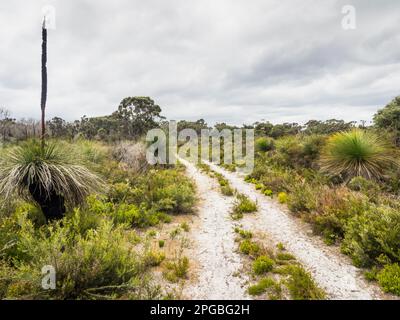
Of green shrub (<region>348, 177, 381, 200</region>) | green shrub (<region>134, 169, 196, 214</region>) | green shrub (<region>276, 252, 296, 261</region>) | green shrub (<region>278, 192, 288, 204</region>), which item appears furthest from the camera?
green shrub (<region>278, 192, 288, 204</region>)

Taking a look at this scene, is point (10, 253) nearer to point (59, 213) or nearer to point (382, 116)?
point (59, 213)

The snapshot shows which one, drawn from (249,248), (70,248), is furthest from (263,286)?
(70,248)

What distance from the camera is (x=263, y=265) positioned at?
4.69 m

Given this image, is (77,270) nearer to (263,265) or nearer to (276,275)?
(263,265)

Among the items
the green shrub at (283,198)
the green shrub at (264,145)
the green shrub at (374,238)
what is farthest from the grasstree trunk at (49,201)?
the green shrub at (264,145)

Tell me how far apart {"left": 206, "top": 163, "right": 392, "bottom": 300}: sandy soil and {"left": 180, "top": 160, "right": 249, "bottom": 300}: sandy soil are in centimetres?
119

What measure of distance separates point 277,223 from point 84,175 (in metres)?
5.31

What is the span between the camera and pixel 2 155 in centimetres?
481

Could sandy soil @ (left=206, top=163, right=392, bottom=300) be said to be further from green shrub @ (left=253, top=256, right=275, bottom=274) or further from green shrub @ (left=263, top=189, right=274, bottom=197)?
green shrub @ (left=263, top=189, right=274, bottom=197)

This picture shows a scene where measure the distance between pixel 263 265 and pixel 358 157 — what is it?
23.5 feet

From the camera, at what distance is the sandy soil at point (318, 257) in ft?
13.0

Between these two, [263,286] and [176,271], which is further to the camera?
[176,271]

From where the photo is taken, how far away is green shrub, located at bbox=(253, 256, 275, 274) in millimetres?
4645

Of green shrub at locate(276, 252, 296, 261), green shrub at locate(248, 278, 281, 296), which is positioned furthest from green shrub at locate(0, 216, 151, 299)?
green shrub at locate(276, 252, 296, 261)
